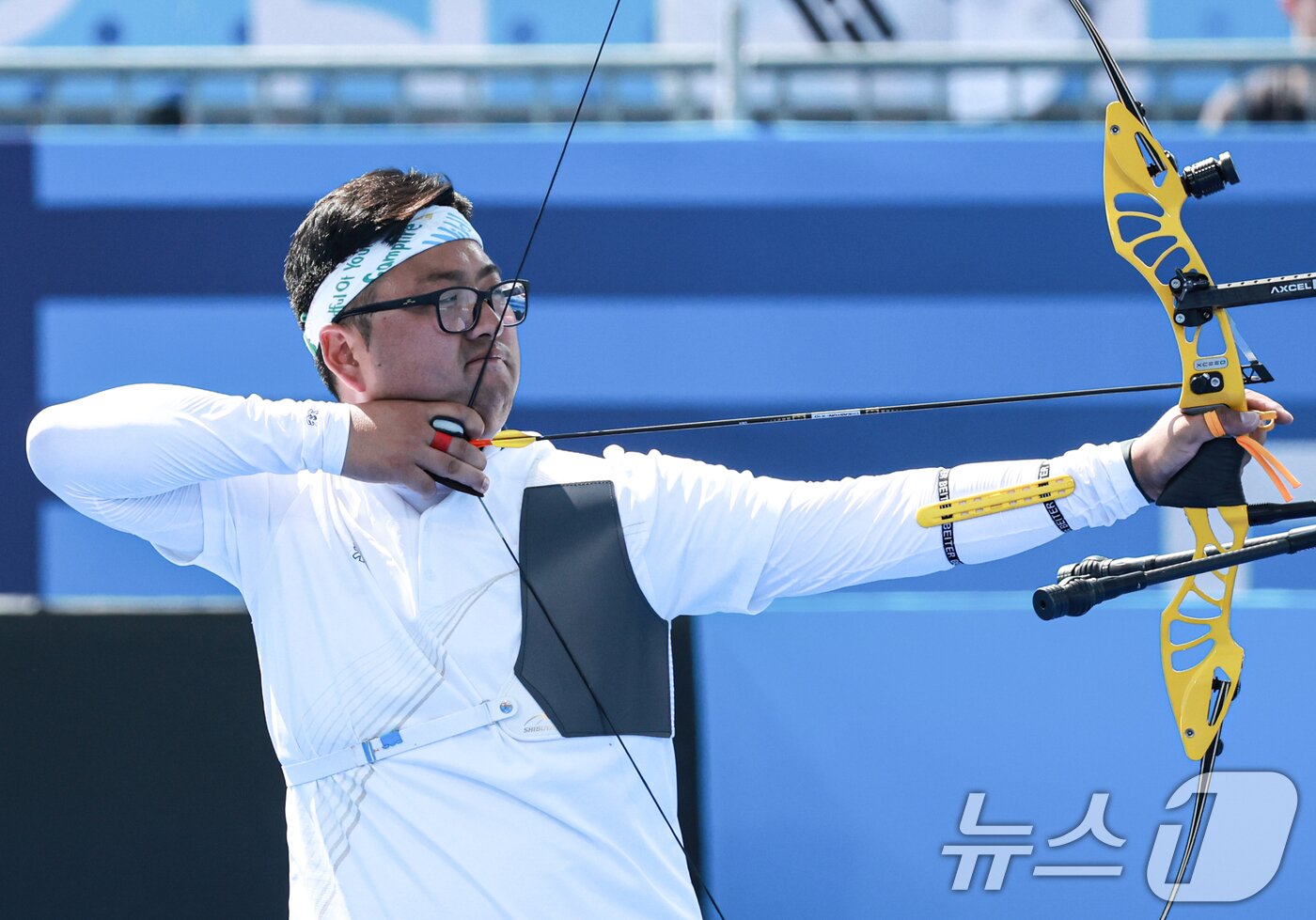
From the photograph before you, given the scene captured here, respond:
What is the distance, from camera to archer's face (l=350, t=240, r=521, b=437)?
5.50 feet

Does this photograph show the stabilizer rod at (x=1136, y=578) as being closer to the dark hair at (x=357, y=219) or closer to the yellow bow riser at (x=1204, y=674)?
the yellow bow riser at (x=1204, y=674)

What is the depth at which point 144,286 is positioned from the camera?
3.21m

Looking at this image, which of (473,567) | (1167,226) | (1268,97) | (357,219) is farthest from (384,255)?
(1268,97)

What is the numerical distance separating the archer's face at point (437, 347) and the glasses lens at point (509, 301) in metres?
0.01

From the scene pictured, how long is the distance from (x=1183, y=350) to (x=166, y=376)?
243cm

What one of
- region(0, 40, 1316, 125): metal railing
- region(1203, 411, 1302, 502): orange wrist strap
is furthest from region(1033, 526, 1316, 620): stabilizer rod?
region(0, 40, 1316, 125): metal railing

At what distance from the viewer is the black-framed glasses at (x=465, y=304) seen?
5.52 feet

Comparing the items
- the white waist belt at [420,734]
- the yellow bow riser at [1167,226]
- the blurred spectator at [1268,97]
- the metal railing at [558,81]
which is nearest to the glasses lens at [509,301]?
the white waist belt at [420,734]

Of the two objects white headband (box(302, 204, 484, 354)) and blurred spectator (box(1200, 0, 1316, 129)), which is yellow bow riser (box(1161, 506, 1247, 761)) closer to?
white headband (box(302, 204, 484, 354))

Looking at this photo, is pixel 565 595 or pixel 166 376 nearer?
pixel 565 595

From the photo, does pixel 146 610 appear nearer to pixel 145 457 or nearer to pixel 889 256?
pixel 145 457

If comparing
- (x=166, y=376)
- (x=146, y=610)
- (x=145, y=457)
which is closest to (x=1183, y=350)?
(x=145, y=457)

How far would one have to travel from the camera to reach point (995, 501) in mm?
1533

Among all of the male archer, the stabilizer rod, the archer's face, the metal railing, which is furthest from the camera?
the metal railing
